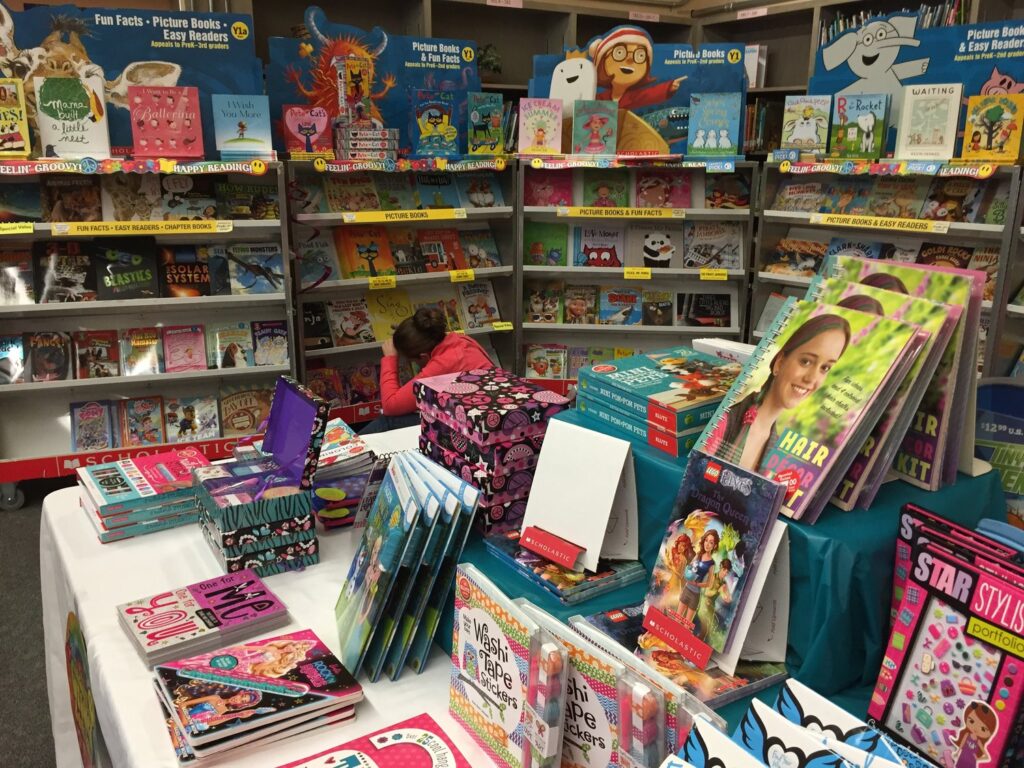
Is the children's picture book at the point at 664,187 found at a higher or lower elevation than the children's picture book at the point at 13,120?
lower

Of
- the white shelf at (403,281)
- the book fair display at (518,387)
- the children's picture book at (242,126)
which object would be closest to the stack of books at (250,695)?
the book fair display at (518,387)

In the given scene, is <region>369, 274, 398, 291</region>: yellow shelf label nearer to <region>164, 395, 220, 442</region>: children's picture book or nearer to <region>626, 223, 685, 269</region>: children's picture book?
<region>164, 395, 220, 442</region>: children's picture book

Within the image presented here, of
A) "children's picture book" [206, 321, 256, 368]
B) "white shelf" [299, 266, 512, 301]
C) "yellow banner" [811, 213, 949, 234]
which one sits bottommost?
"children's picture book" [206, 321, 256, 368]

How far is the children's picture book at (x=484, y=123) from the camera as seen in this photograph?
4.77 meters

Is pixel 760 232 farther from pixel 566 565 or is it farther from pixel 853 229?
pixel 566 565

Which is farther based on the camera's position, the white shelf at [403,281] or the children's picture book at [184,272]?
the white shelf at [403,281]

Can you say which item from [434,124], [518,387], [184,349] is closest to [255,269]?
[184,349]

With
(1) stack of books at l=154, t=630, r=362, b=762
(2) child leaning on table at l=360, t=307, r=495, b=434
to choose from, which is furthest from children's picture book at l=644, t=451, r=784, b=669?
(2) child leaning on table at l=360, t=307, r=495, b=434

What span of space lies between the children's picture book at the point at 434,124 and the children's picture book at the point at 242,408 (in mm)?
1676

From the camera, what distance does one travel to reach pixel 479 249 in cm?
524

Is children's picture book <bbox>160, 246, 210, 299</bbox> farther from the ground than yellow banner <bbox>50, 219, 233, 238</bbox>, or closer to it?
closer to it

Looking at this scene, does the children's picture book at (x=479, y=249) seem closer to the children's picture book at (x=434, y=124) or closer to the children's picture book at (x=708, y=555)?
the children's picture book at (x=434, y=124)

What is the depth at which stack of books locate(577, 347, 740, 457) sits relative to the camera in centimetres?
161

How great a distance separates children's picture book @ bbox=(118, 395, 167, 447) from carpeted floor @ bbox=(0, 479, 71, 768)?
1.92 ft
